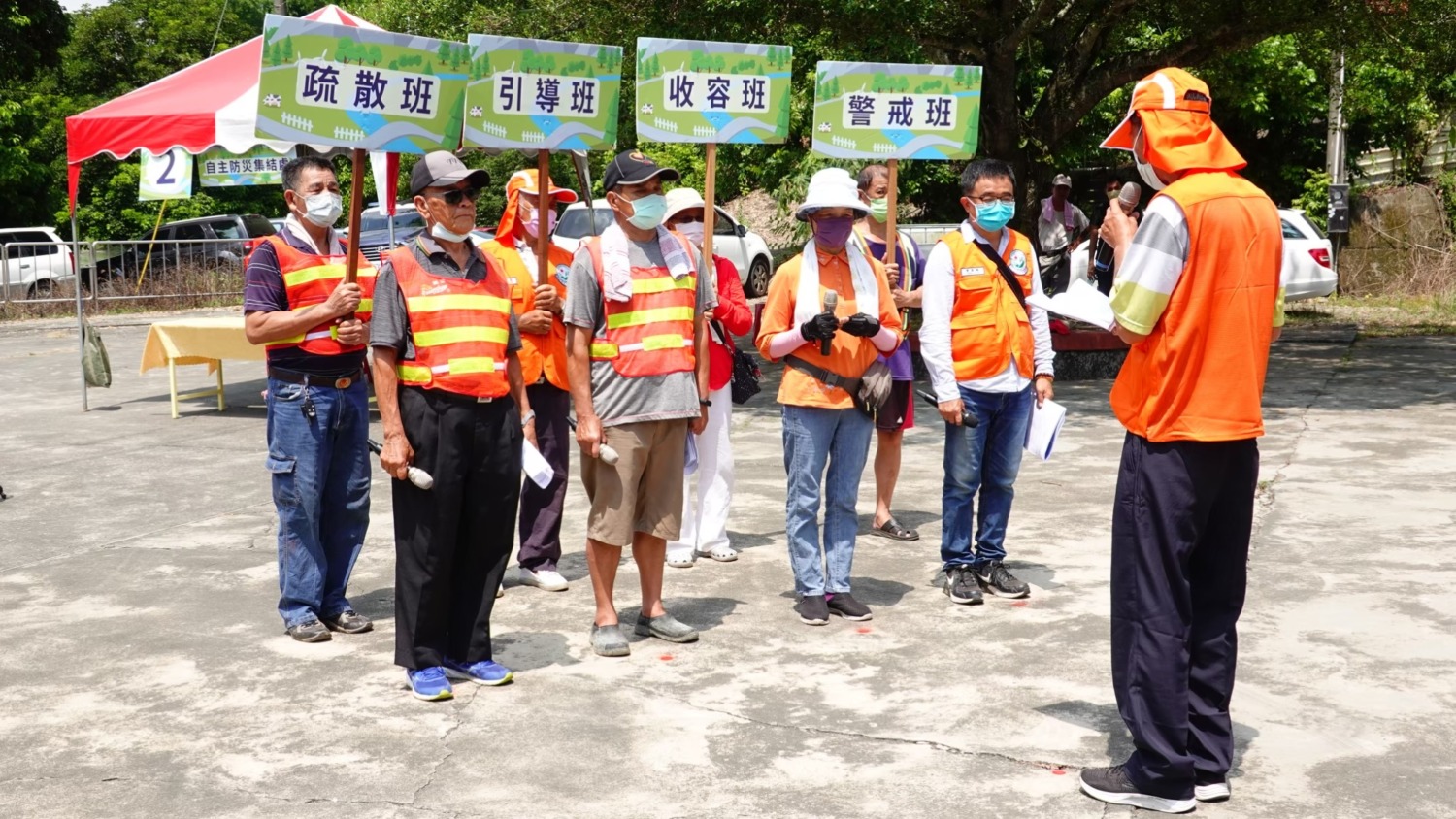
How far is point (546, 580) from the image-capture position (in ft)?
22.8

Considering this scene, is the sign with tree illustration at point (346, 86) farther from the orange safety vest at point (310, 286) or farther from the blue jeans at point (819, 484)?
the blue jeans at point (819, 484)

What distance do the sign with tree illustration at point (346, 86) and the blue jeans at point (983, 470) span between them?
2.69 m

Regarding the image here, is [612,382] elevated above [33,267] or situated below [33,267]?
above

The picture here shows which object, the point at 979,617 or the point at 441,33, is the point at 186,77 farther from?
the point at 441,33

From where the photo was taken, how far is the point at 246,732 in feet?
16.4

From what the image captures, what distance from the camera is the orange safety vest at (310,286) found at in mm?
5984

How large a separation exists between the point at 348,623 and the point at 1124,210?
367 cm

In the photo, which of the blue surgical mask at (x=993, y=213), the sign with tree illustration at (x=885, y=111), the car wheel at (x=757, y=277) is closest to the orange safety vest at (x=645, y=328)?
the blue surgical mask at (x=993, y=213)

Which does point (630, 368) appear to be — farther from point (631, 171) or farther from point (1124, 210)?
point (1124, 210)

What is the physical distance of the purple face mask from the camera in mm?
6125

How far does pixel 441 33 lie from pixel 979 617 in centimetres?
2299

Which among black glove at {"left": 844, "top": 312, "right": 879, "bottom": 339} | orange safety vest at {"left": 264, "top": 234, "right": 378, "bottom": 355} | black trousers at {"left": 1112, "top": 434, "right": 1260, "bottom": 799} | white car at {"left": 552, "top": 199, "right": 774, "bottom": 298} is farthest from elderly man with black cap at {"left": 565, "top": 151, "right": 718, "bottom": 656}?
white car at {"left": 552, "top": 199, "right": 774, "bottom": 298}

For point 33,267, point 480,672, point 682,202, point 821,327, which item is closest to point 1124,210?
point 821,327

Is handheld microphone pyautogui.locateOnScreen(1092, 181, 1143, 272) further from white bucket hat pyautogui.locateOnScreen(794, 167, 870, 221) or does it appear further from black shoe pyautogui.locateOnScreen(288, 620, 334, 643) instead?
black shoe pyautogui.locateOnScreen(288, 620, 334, 643)
